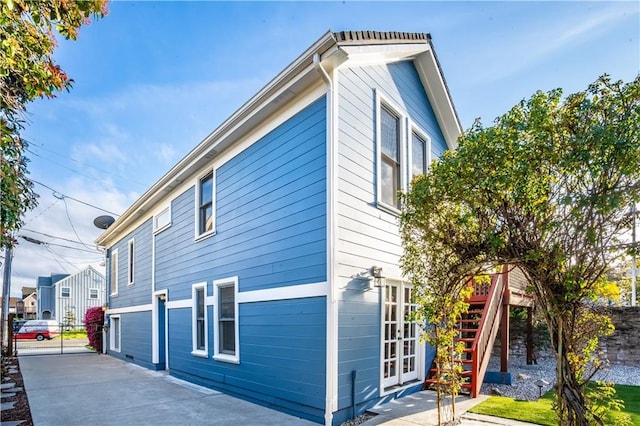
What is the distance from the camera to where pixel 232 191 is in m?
7.84

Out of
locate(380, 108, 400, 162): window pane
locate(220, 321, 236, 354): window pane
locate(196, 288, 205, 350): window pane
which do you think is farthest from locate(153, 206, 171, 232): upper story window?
locate(380, 108, 400, 162): window pane

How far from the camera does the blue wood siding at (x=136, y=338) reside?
38.4 ft

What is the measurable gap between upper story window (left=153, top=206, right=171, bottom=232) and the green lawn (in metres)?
8.59

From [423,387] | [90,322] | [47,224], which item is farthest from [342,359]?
[47,224]

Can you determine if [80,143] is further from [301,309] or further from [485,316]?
[485,316]

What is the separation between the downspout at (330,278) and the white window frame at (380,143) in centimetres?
133

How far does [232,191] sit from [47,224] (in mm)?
21433

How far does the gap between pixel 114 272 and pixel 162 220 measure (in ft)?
20.8

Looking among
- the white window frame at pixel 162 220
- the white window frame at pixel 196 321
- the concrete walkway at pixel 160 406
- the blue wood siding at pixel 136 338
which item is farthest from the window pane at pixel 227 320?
the blue wood siding at pixel 136 338

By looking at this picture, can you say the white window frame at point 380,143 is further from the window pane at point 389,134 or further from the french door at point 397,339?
the french door at point 397,339

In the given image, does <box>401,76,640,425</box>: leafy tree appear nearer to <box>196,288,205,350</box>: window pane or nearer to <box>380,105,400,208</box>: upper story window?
<box>380,105,400,208</box>: upper story window

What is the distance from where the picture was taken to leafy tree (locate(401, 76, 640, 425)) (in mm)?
2982

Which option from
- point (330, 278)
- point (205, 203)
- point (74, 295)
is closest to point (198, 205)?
point (205, 203)

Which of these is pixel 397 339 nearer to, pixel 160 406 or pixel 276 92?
pixel 160 406
